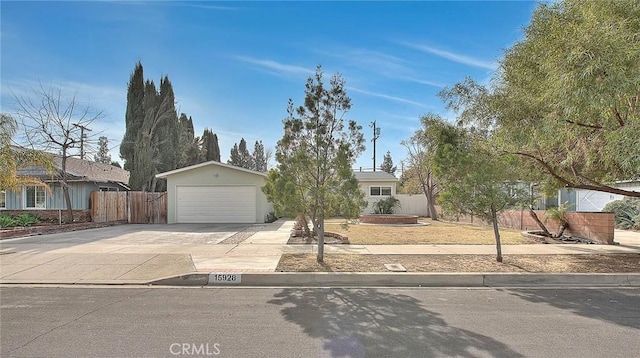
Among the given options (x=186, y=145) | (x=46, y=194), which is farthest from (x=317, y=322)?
(x=186, y=145)

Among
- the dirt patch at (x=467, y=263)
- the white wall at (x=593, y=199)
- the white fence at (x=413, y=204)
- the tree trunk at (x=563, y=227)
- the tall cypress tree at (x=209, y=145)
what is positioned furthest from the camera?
the tall cypress tree at (x=209, y=145)

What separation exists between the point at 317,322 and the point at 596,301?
4525mm

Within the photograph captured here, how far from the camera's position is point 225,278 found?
7.12 m

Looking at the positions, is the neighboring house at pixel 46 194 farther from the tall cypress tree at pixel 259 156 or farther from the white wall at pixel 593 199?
the tall cypress tree at pixel 259 156

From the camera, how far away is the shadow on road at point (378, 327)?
153 inches

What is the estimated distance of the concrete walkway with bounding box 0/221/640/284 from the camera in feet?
24.8

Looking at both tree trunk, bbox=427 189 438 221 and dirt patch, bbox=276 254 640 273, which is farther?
tree trunk, bbox=427 189 438 221

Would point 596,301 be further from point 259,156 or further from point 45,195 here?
point 259,156

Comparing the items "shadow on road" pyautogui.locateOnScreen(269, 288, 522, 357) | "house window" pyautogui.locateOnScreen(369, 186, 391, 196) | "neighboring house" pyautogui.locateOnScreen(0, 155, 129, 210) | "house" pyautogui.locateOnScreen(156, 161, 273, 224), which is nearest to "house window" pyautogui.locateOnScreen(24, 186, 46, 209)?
"neighboring house" pyautogui.locateOnScreen(0, 155, 129, 210)

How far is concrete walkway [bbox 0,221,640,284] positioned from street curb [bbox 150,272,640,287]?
393 mm

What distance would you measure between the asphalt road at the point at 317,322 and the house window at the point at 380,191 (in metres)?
21.5

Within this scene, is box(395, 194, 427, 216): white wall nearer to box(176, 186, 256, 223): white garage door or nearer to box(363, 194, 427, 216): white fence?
box(363, 194, 427, 216): white fence

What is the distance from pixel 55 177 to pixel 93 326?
58.1 ft

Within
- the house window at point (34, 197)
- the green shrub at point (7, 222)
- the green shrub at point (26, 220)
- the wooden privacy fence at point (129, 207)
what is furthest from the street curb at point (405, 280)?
the house window at point (34, 197)
